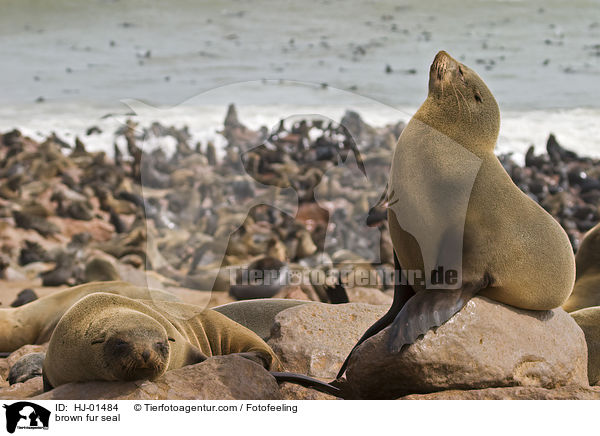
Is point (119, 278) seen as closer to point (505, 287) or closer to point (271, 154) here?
point (271, 154)

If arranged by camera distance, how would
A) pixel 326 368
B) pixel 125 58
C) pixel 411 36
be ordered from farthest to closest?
pixel 125 58, pixel 411 36, pixel 326 368

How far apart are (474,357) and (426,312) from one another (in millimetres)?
297

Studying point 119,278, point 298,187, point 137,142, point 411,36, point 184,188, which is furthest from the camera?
point 411,36

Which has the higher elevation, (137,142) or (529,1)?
(529,1)

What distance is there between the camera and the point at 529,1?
1298cm

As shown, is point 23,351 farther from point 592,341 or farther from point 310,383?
point 592,341

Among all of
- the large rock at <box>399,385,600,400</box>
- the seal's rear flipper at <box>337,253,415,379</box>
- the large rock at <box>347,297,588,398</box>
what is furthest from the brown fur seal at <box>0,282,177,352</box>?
the large rock at <box>399,385,600,400</box>

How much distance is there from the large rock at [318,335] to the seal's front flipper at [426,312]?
37.4 inches

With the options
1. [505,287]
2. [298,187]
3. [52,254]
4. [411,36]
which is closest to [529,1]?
[411,36]

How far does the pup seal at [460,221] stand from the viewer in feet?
11.8

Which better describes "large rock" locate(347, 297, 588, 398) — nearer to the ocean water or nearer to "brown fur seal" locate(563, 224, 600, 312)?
"brown fur seal" locate(563, 224, 600, 312)

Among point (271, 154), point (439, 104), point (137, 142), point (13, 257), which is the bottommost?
point (13, 257)

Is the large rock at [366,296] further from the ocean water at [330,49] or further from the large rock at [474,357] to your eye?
the ocean water at [330,49]

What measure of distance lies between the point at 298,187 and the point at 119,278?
3.30m
